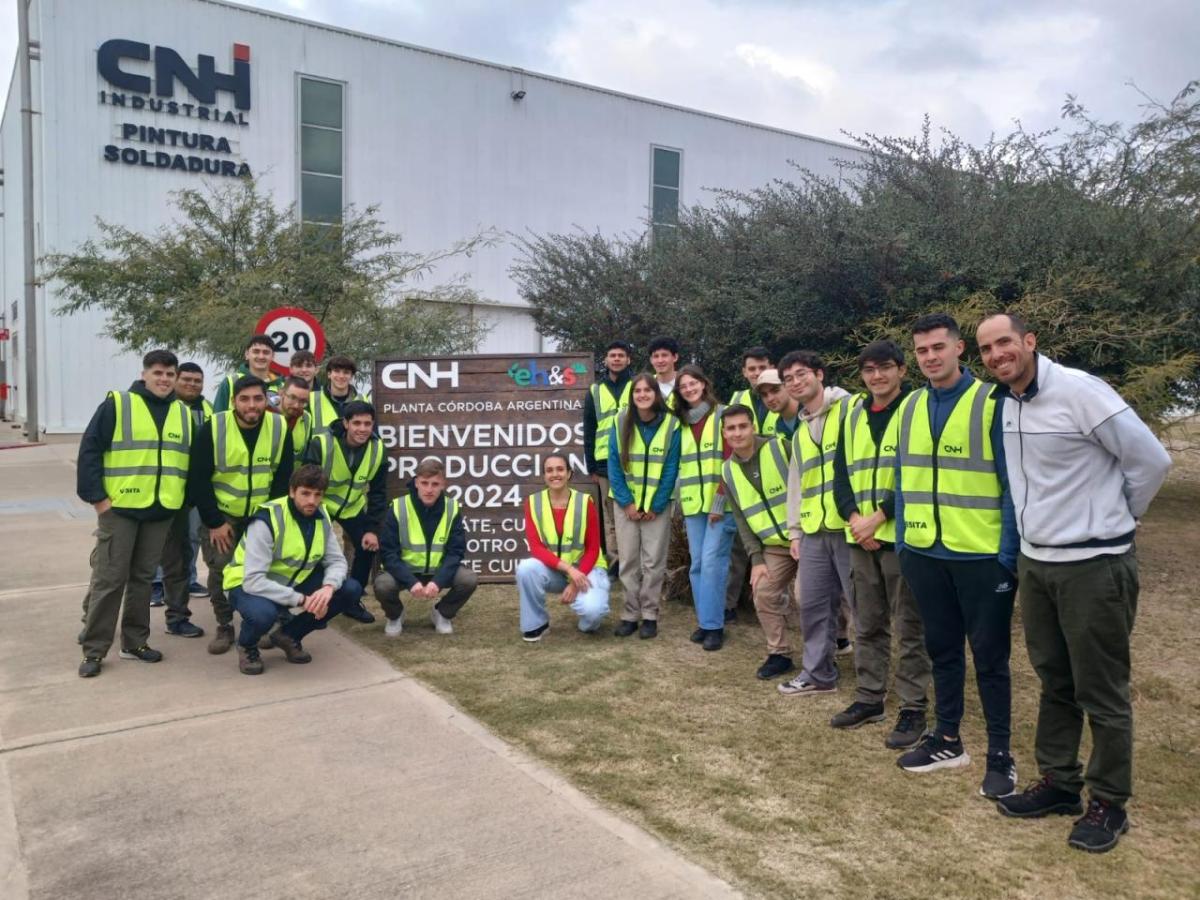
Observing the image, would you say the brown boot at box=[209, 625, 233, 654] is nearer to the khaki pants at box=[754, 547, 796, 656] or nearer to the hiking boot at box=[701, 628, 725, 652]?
the hiking boot at box=[701, 628, 725, 652]

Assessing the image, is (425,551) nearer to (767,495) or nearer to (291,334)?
(767,495)

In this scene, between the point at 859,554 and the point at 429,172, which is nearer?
the point at 859,554

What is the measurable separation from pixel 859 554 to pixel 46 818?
140 inches

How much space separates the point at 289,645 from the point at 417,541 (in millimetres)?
1051

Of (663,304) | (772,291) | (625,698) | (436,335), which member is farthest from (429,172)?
(625,698)

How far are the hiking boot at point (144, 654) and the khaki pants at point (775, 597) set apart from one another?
3.50 metres

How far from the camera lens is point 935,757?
4.01m

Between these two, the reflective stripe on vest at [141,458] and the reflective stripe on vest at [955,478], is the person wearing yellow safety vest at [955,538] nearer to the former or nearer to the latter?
the reflective stripe on vest at [955,478]

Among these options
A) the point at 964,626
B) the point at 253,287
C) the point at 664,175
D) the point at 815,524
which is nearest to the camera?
the point at 964,626

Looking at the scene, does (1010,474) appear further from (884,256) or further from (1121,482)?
(884,256)

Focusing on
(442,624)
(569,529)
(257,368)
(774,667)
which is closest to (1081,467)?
(774,667)

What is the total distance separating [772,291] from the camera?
8406 mm

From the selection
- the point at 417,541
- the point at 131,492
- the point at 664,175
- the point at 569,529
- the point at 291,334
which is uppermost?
the point at 664,175

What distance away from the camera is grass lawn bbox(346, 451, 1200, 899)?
315 cm
